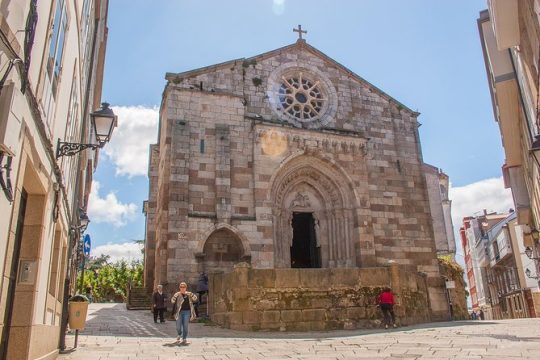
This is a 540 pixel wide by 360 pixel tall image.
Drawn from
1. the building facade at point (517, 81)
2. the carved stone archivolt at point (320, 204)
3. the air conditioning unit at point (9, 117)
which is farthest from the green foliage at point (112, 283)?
the air conditioning unit at point (9, 117)

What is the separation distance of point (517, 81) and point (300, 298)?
29.8ft

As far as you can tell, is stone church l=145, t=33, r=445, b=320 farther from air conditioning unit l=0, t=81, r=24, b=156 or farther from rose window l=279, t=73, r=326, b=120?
air conditioning unit l=0, t=81, r=24, b=156

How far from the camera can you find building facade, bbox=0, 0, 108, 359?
3.41 m

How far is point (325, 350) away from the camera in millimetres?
7301

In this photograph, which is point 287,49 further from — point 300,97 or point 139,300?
point 139,300

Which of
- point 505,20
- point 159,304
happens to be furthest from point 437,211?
point 159,304

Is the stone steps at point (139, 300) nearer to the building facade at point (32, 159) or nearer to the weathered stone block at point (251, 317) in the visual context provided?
the weathered stone block at point (251, 317)

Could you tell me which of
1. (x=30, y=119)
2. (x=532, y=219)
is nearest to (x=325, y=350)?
(x=30, y=119)

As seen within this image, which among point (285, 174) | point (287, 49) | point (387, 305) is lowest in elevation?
point (387, 305)

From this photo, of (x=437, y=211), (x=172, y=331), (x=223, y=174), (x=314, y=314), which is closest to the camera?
(x=172, y=331)

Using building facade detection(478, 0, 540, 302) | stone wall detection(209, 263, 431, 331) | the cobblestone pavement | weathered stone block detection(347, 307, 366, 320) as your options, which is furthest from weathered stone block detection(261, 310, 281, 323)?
building facade detection(478, 0, 540, 302)

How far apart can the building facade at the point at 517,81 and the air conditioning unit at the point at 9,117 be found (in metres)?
7.75

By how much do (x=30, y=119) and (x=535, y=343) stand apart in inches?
307

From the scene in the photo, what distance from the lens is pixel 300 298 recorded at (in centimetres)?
1177
